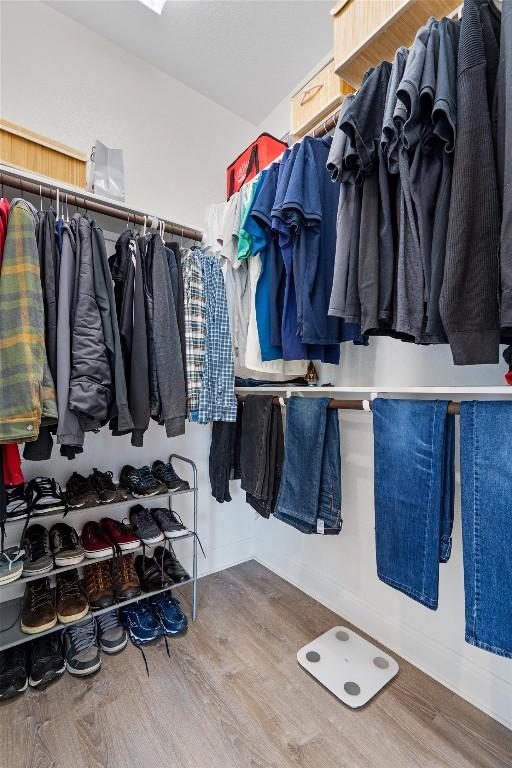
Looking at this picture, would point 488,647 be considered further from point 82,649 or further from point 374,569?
point 82,649

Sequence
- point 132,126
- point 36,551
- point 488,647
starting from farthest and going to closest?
1. point 132,126
2. point 36,551
3. point 488,647

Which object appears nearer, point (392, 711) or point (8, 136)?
point (392, 711)

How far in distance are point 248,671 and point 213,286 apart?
1511 mm

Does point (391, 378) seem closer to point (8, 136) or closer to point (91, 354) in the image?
point (91, 354)

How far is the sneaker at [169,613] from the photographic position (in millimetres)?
1512

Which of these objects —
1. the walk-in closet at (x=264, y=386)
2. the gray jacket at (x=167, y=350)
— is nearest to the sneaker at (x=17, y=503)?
the walk-in closet at (x=264, y=386)

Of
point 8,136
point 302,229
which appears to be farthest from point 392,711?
point 8,136

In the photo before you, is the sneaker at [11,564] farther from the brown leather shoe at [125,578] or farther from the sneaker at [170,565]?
the sneaker at [170,565]

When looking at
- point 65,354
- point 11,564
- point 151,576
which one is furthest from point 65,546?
point 65,354

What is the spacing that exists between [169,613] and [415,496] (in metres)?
1.21

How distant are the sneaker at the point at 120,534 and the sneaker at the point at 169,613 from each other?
1.17 feet

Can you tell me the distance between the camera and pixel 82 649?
1358mm

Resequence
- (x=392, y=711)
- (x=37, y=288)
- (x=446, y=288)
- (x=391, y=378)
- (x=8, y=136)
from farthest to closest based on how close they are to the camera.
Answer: (x=391, y=378)
(x=8, y=136)
(x=392, y=711)
(x=37, y=288)
(x=446, y=288)

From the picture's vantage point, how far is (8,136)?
1285 mm
